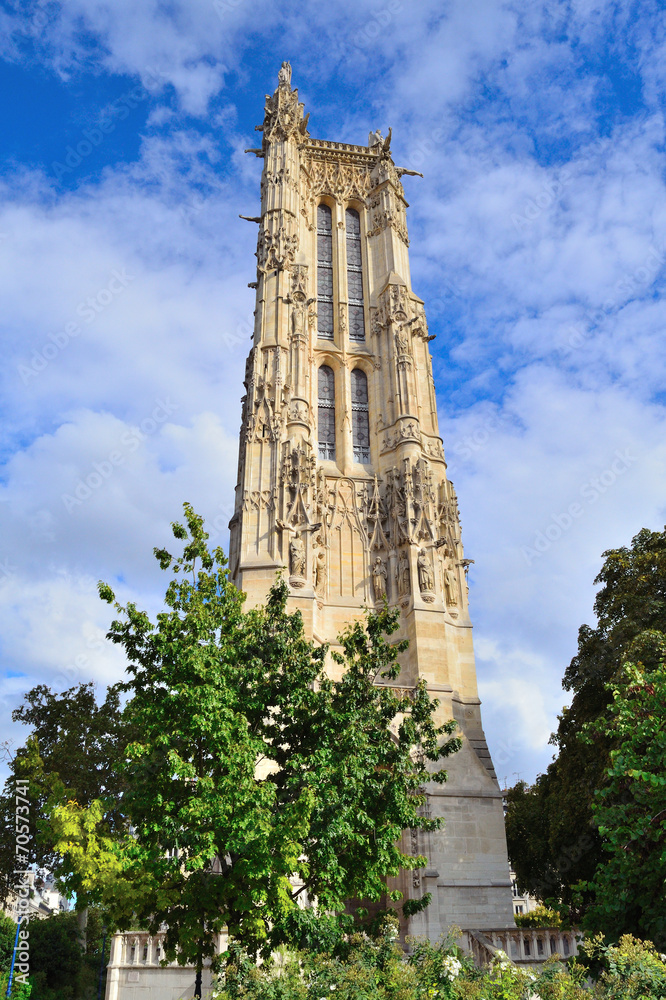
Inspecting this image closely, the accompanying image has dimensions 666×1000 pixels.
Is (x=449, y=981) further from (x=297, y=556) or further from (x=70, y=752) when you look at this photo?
(x=70, y=752)

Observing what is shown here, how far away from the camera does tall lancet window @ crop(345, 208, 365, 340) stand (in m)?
28.0

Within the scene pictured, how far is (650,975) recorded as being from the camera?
6184 millimetres

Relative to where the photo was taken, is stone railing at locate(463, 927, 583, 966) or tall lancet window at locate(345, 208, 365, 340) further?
tall lancet window at locate(345, 208, 365, 340)

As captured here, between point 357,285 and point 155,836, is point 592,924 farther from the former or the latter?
point 357,285

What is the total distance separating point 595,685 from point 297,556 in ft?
28.8

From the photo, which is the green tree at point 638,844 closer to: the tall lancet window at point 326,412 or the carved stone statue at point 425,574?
the carved stone statue at point 425,574

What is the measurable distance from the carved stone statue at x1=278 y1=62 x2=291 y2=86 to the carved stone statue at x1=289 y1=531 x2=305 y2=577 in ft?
71.4

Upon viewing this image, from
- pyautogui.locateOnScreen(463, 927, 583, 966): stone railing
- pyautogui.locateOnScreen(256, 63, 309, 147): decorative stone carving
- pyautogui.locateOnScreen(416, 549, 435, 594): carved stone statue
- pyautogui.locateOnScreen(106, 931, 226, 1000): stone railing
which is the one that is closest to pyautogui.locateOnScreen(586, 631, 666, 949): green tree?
pyautogui.locateOnScreen(463, 927, 583, 966): stone railing

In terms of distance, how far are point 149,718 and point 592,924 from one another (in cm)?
641

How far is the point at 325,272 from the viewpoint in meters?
29.1

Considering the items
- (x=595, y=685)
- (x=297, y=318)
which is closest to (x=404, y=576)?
(x=595, y=685)

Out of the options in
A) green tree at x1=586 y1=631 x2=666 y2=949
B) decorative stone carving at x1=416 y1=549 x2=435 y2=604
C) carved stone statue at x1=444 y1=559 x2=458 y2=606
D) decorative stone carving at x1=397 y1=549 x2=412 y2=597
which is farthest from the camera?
carved stone statue at x1=444 y1=559 x2=458 y2=606

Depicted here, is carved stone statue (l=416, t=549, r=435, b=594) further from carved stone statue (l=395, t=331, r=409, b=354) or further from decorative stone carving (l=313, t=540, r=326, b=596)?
carved stone statue (l=395, t=331, r=409, b=354)

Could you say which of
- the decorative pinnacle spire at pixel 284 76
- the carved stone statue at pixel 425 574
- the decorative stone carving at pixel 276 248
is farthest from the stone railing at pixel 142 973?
the decorative pinnacle spire at pixel 284 76
